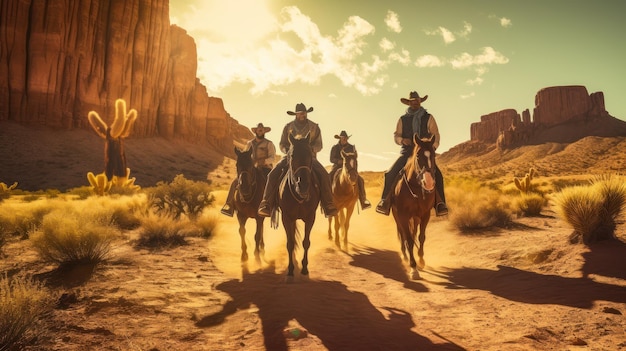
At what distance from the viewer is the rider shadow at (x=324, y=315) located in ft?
13.1

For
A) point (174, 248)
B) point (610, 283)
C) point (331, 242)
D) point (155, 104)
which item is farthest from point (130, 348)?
point (155, 104)

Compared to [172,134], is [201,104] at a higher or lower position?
higher

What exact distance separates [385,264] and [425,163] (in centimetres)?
312

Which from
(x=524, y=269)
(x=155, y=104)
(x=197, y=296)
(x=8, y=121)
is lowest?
(x=197, y=296)

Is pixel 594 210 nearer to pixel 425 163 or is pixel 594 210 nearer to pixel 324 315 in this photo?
pixel 425 163

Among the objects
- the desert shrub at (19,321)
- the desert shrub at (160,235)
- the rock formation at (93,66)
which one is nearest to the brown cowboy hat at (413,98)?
the desert shrub at (160,235)

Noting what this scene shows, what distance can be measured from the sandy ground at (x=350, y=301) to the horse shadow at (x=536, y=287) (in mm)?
20

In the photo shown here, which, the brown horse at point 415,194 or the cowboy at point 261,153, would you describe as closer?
the brown horse at point 415,194

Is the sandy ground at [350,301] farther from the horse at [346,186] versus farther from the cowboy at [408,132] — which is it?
the horse at [346,186]

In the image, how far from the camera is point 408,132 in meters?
9.27

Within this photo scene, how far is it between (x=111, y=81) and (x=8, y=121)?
16.2m

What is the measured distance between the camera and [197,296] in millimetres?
5914

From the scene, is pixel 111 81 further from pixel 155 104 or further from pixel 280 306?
pixel 280 306

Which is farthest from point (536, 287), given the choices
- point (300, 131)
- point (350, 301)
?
point (300, 131)
